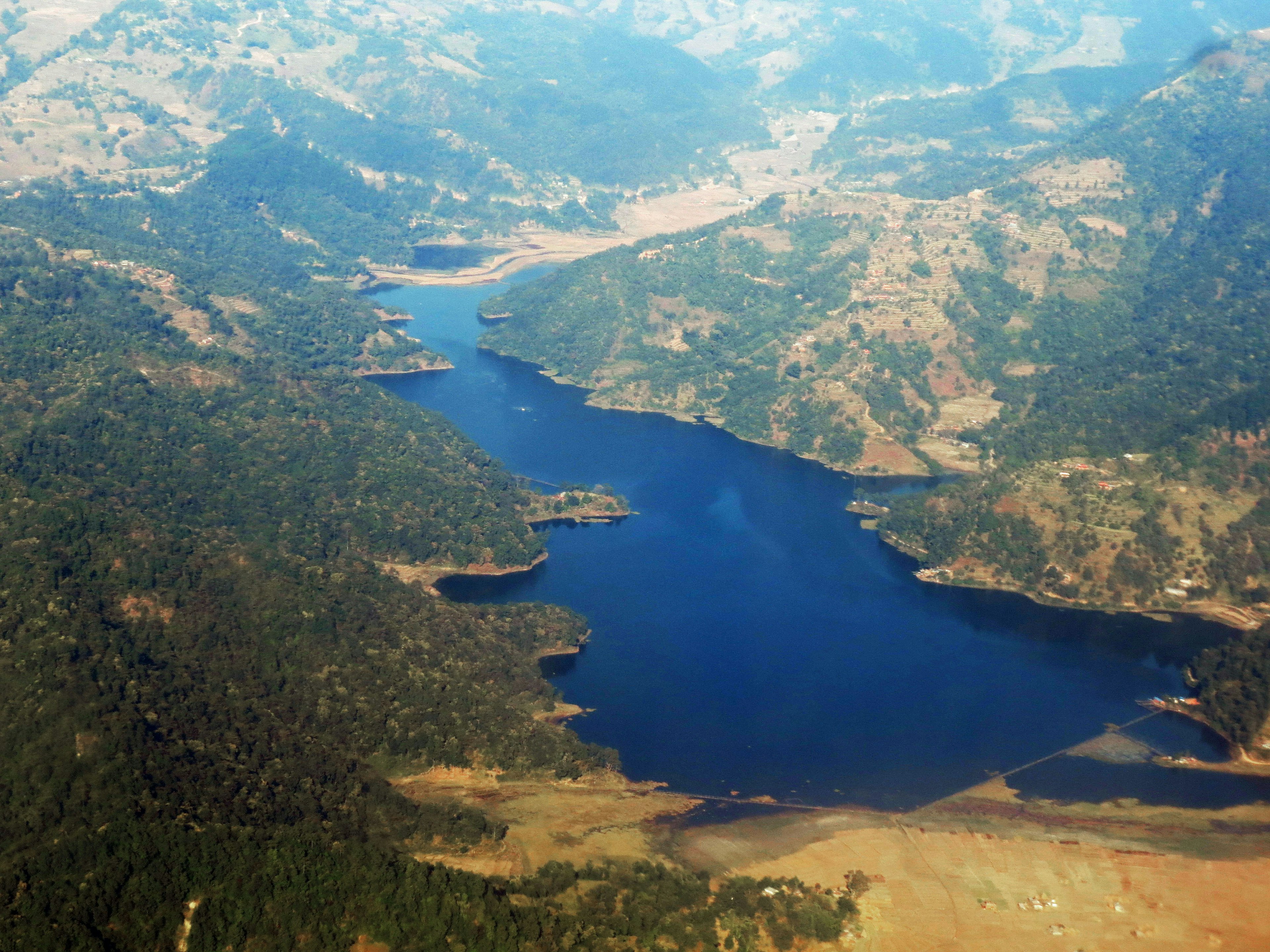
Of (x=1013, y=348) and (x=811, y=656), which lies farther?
(x=1013, y=348)

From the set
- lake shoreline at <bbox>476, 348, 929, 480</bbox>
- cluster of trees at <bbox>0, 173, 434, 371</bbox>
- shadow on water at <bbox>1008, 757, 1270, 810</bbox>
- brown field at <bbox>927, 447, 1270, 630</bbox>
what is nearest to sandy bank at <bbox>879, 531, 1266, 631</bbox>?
brown field at <bbox>927, 447, 1270, 630</bbox>

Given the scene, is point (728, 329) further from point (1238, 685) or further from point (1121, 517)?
point (1238, 685)

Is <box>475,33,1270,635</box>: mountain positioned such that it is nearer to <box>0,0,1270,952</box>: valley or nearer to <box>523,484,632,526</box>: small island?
<box>0,0,1270,952</box>: valley

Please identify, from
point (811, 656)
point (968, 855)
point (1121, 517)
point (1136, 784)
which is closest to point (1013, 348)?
point (1121, 517)

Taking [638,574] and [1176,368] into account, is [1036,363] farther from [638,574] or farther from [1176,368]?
[638,574]

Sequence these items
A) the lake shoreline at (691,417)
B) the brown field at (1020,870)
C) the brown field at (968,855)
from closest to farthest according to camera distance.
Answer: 1. the brown field at (1020,870)
2. the brown field at (968,855)
3. the lake shoreline at (691,417)

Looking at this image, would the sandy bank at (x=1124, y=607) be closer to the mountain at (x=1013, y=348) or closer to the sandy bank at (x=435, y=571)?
the mountain at (x=1013, y=348)

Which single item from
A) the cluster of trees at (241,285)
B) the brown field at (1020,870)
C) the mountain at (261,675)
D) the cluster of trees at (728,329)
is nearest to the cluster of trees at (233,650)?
the mountain at (261,675)
